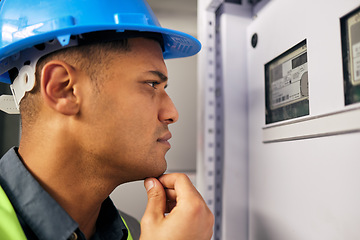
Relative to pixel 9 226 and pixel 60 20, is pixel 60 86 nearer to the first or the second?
pixel 60 20

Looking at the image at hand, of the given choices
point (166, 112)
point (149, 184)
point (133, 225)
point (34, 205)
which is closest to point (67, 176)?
point (34, 205)

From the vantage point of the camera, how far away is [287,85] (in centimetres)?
94

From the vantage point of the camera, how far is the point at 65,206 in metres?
0.83

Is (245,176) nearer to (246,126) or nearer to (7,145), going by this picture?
(246,126)

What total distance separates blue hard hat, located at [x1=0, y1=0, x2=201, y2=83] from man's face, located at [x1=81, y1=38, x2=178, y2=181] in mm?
83

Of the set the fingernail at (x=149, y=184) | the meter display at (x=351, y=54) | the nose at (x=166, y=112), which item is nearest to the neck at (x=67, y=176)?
the fingernail at (x=149, y=184)

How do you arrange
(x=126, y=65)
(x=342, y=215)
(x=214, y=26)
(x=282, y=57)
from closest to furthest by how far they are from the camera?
(x=342, y=215) < (x=126, y=65) < (x=282, y=57) < (x=214, y=26)

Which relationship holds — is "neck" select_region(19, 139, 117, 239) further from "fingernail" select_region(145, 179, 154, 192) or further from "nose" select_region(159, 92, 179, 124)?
"nose" select_region(159, 92, 179, 124)

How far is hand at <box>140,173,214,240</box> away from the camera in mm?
705

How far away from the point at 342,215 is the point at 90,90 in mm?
730

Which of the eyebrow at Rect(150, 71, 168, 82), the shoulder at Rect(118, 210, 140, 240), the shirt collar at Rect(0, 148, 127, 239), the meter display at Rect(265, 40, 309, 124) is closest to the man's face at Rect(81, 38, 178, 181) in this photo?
the eyebrow at Rect(150, 71, 168, 82)

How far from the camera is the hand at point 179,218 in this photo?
0.71 meters


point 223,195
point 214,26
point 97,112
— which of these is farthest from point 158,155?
point 214,26

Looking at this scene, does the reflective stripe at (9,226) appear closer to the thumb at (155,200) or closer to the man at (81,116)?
the man at (81,116)
